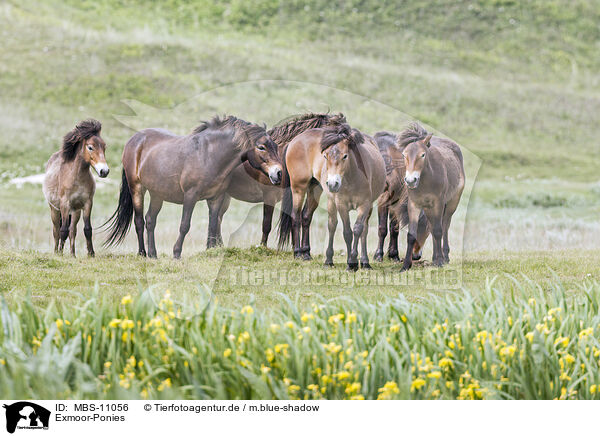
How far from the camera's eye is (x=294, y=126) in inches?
406

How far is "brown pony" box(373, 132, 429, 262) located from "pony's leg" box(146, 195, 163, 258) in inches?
140

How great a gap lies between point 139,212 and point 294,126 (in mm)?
3129

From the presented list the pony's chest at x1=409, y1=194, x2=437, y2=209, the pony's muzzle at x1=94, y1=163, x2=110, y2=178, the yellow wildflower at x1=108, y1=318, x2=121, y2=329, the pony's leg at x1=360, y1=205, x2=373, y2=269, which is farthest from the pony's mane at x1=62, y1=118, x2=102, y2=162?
the yellow wildflower at x1=108, y1=318, x2=121, y2=329

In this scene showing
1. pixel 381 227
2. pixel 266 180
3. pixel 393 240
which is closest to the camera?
pixel 266 180

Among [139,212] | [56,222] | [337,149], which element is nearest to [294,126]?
[337,149]

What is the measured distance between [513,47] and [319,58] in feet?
42.1

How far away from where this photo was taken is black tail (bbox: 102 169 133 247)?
474 inches

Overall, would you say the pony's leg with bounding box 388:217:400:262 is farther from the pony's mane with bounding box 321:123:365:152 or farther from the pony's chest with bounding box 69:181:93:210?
the pony's chest with bounding box 69:181:93:210

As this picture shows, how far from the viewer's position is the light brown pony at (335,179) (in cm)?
925

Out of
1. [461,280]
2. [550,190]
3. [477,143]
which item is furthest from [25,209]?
[477,143]

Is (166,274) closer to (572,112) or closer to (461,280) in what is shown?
(461,280)

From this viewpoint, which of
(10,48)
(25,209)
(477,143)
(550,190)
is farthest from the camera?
(10,48)

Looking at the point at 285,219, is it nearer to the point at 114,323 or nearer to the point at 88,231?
the point at 88,231

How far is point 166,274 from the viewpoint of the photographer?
9781 millimetres
